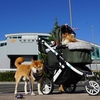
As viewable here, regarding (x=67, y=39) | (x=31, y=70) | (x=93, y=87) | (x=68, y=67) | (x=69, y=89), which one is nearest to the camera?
(x=93, y=87)

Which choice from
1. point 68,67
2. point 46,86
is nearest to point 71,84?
point 46,86

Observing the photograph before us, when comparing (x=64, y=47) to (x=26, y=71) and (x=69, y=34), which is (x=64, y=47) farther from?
(x=26, y=71)

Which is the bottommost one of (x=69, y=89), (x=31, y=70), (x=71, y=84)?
(x=69, y=89)

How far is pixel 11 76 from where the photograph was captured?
33625 mm

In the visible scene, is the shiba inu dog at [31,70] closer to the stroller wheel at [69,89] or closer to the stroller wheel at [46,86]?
the stroller wheel at [46,86]

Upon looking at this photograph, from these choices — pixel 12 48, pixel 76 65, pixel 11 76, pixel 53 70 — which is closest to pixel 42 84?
pixel 53 70

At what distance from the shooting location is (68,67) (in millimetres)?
8391

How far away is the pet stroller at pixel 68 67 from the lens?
26.0 feet

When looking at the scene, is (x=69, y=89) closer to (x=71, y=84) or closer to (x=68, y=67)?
(x=71, y=84)

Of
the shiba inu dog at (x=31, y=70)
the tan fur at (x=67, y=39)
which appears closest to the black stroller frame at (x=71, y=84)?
the shiba inu dog at (x=31, y=70)

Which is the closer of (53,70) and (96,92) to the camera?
(96,92)

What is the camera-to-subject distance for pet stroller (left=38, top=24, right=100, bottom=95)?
7.91 meters

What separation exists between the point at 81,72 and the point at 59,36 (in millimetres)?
1657

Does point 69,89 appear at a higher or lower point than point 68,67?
lower
